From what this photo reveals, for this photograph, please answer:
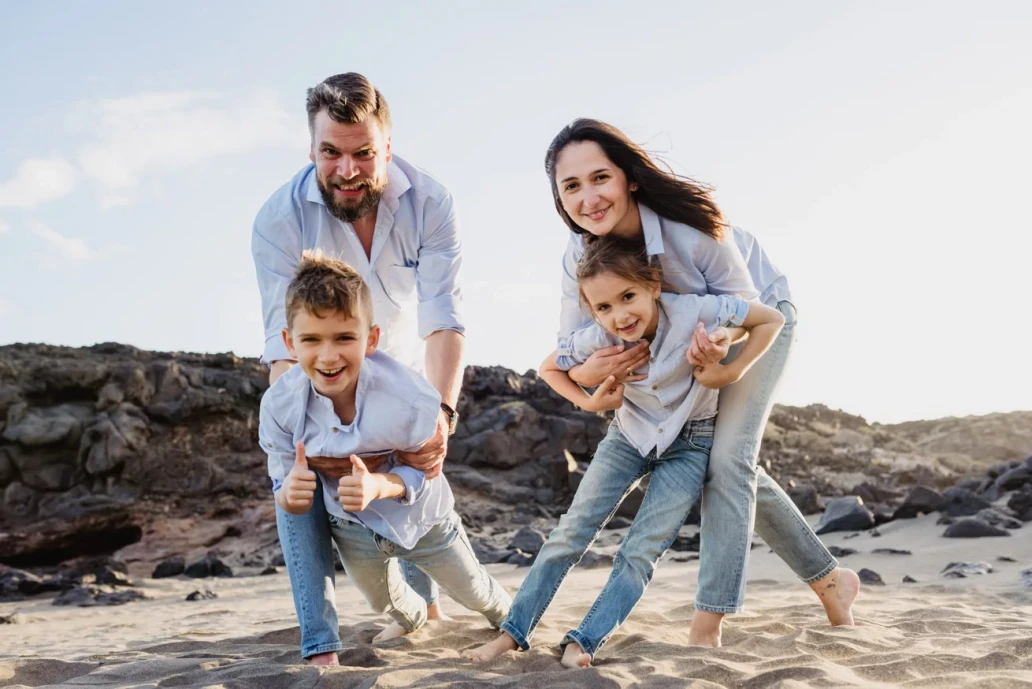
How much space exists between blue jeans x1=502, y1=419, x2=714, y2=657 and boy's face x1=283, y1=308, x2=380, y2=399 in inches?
43.1

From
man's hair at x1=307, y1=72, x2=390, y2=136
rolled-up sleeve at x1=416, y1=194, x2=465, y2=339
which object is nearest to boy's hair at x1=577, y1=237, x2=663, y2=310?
rolled-up sleeve at x1=416, y1=194, x2=465, y2=339

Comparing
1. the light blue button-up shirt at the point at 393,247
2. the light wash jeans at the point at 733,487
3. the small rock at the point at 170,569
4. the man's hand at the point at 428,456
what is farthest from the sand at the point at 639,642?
the small rock at the point at 170,569

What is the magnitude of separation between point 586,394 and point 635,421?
→ 0.90 ft

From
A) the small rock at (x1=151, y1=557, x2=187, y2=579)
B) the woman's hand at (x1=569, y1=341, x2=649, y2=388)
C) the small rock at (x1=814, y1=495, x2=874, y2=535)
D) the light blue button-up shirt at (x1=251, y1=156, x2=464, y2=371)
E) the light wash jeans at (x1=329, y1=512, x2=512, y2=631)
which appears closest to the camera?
the woman's hand at (x1=569, y1=341, x2=649, y2=388)

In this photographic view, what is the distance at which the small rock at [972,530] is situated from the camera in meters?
8.03

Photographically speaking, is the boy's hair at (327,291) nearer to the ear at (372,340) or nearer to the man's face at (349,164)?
the ear at (372,340)

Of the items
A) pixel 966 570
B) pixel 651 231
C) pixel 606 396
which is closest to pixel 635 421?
pixel 606 396

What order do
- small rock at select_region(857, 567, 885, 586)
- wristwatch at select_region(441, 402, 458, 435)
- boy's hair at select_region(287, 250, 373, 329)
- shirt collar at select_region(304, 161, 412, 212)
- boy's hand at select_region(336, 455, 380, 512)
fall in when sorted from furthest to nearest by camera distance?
1. small rock at select_region(857, 567, 885, 586)
2. shirt collar at select_region(304, 161, 412, 212)
3. wristwatch at select_region(441, 402, 458, 435)
4. boy's hair at select_region(287, 250, 373, 329)
5. boy's hand at select_region(336, 455, 380, 512)

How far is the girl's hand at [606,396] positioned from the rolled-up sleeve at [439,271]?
3.59ft

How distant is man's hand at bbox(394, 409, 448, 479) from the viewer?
392 centimetres

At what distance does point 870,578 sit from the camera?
6805 mm

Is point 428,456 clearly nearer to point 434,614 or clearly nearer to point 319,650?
point 319,650

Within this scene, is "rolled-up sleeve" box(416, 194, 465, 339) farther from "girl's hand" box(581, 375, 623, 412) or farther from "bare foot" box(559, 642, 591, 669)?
"bare foot" box(559, 642, 591, 669)

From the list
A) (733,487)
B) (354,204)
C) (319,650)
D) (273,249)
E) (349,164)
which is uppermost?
(349,164)
